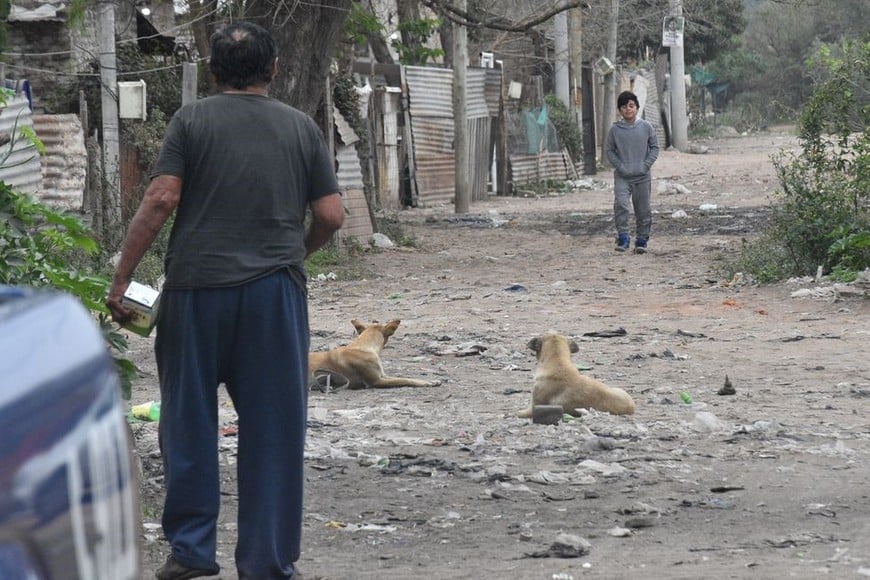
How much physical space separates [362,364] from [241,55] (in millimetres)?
3961

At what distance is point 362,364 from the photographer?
8000 mm

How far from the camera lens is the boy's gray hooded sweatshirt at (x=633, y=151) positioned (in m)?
15.9

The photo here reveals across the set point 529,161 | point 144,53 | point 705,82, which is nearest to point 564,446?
point 144,53

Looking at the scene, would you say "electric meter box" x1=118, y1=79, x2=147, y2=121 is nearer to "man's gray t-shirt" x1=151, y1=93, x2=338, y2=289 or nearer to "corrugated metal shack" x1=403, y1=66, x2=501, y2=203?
"man's gray t-shirt" x1=151, y1=93, x2=338, y2=289

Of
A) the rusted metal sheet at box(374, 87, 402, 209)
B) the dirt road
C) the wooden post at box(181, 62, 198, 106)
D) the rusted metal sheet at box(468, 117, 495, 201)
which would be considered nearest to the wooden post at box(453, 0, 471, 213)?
the rusted metal sheet at box(374, 87, 402, 209)

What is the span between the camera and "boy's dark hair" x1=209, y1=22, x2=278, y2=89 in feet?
13.8

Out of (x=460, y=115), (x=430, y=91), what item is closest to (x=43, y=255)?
(x=460, y=115)

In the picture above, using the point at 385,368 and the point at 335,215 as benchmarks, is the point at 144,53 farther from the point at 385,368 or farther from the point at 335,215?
the point at 335,215

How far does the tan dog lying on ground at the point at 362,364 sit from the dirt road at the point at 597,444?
3.0 inches

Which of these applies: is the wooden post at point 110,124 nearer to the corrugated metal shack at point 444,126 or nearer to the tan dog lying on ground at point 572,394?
the tan dog lying on ground at point 572,394

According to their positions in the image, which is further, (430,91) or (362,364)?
(430,91)

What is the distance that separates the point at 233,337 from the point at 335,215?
0.53 m

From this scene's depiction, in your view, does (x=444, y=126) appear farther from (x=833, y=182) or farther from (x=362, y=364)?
(x=362, y=364)

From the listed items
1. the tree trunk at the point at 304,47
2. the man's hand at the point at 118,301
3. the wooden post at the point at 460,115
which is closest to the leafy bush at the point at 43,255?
the man's hand at the point at 118,301
